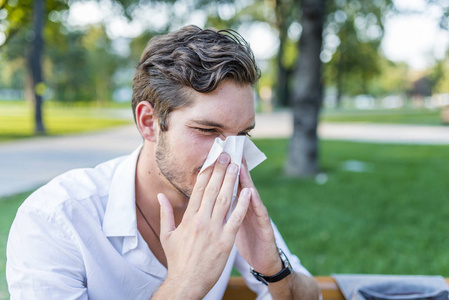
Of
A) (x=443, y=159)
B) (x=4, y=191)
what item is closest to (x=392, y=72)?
(x=443, y=159)

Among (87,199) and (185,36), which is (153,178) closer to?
(87,199)

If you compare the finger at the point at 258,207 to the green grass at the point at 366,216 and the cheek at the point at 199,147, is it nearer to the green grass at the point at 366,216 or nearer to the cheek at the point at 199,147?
the cheek at the point at 199,147

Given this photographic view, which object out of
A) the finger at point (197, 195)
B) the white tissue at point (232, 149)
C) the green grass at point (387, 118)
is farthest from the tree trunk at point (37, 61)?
the green grass at point (387, 118)

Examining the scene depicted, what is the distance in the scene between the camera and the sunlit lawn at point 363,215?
412cm

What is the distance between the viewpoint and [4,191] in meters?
6.56

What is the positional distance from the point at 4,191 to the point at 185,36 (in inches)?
221

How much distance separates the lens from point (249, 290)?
210cm

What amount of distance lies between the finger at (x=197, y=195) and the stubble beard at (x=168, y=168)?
24 cm

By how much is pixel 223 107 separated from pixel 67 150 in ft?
32.6

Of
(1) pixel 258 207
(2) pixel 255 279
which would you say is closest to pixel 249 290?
(2) pixel 255 279

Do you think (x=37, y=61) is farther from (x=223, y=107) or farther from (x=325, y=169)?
(x=223, y=107)

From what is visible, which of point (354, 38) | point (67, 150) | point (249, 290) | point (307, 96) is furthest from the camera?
point (354, 38)

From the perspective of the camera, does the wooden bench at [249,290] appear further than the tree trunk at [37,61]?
No

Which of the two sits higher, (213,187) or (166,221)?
(213,187)
